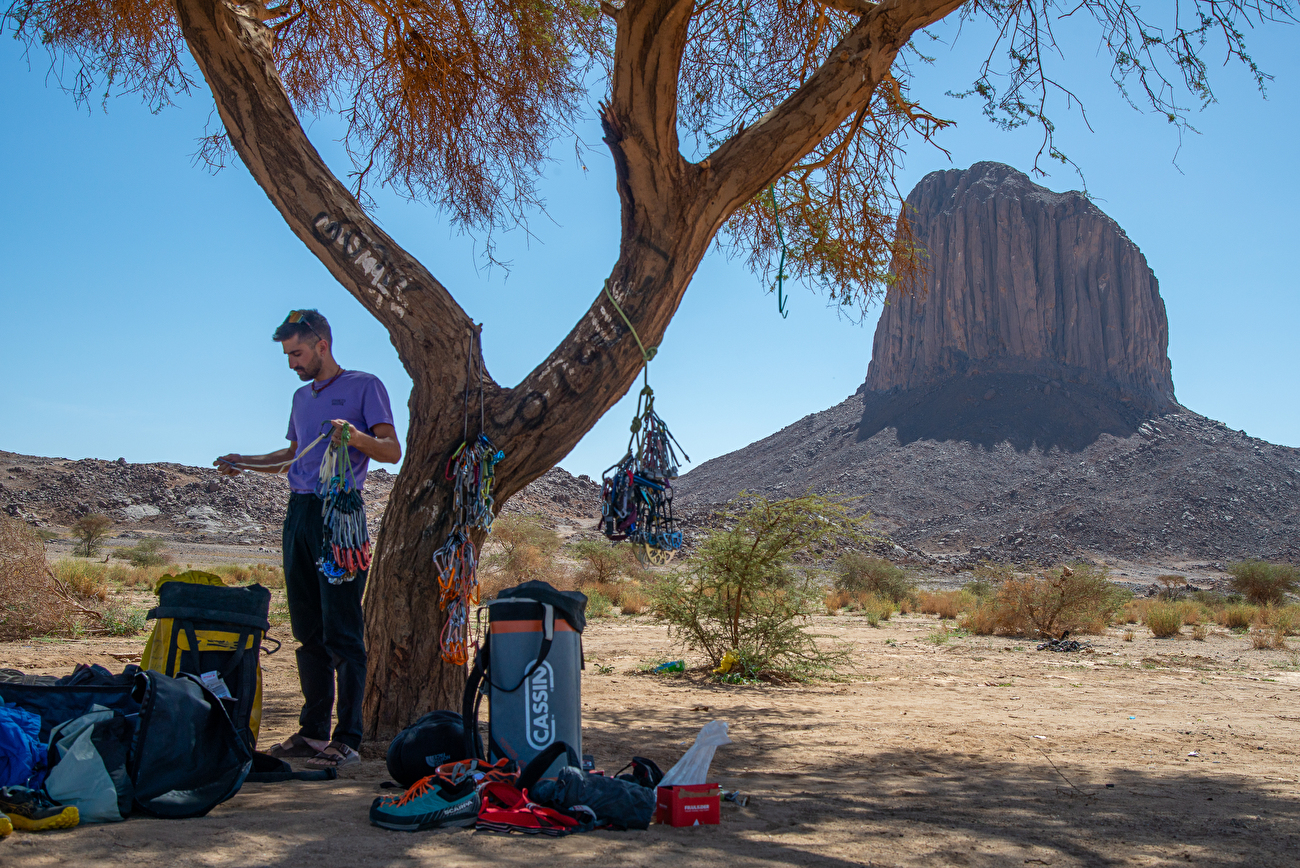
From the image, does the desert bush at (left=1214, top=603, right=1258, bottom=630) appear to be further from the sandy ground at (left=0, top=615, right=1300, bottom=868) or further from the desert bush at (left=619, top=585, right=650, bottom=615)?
the desert bush at (left=619, top=585, right=650, bottom=615)

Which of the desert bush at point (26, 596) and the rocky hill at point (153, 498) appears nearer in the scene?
the desert bush at point (26, 596)

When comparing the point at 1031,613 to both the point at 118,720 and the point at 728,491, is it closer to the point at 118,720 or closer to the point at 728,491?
the point at 118,720

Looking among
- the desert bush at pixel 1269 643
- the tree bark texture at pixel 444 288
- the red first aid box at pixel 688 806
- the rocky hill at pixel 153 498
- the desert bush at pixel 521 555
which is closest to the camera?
the red first aid box at pixel 688 806

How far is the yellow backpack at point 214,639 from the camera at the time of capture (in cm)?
323

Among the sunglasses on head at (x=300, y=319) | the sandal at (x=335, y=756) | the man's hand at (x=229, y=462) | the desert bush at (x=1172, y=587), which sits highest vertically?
the sunglasses on head at (x=300, y=319)

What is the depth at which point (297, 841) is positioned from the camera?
242cm

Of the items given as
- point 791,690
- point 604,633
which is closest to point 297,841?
point 791,690

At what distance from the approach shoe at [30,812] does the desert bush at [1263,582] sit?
25.6 meters

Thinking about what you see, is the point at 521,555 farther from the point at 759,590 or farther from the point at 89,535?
the point at 89,535

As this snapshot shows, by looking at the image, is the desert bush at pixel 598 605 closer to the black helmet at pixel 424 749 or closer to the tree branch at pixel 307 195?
the tree branch at pixel 307 195

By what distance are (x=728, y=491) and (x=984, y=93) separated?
1977 inches

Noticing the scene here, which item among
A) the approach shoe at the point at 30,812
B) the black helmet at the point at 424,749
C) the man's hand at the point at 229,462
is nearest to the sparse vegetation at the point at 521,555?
the man's hand at the point at 229,462

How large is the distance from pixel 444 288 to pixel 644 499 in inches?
60.1

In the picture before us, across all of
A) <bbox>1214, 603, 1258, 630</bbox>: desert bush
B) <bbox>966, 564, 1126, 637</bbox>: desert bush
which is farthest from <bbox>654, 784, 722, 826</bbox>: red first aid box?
<bbox>1214, 603, 1258, 630</bbox>: desert bush
